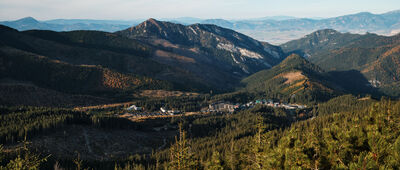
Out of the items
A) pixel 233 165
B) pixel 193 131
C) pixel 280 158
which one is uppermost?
pixel 280 158

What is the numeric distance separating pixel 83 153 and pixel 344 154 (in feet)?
362

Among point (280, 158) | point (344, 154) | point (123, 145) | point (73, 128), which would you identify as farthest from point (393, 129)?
point (73, 128)

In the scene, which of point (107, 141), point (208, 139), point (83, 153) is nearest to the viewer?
point (83, 153)

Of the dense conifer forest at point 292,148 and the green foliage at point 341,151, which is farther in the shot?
the dense conifer forest at point 292,148

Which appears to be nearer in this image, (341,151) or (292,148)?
(341,151)

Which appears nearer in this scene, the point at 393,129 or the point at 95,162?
the point at 393,129

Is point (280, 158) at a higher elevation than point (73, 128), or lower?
higher

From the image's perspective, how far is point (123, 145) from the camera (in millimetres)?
141625

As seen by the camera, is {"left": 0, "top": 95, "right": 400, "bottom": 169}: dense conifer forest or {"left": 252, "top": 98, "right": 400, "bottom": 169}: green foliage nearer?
{"left": 252, "top": 98, "right": 400, "bottom": 169}: green foliage

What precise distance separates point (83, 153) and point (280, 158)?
10412 centimetres

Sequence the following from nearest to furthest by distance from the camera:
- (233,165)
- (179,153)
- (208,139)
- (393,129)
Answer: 1. (179,153)
2. (393,129)
3. (233,165)
4. (208,139)

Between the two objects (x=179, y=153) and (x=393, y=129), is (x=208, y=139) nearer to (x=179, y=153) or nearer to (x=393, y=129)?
(x=393, y=129)

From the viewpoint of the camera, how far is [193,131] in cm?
17088

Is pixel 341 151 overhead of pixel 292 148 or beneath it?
overhead
